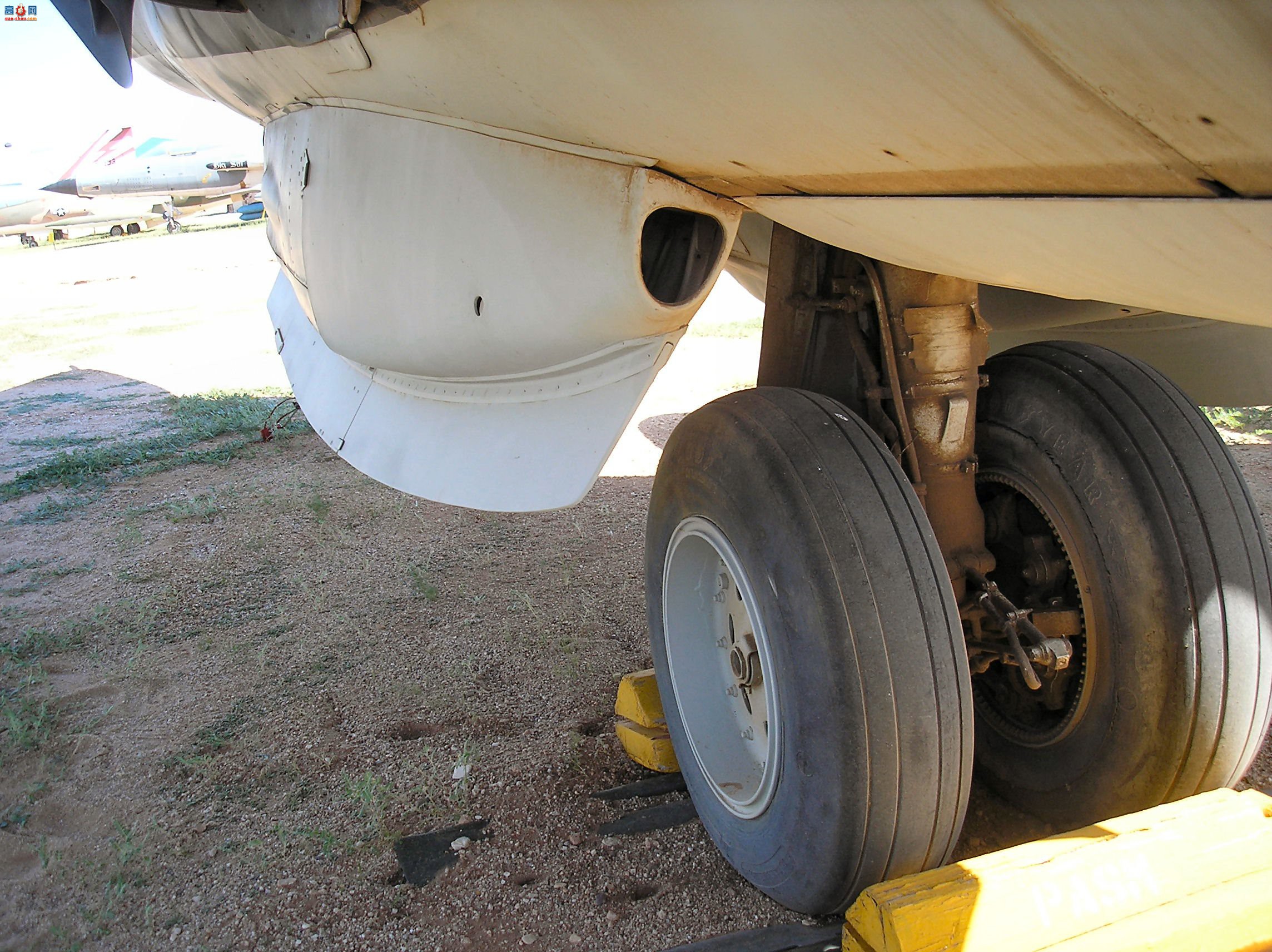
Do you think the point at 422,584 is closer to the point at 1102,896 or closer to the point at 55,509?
the point at 55,509

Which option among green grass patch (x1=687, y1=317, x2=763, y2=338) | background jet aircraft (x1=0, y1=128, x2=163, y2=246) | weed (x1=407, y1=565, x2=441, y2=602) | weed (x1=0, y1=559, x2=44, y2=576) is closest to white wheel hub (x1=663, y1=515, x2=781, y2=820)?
weed (x1=407, y1=565, x2=441, y2=602)

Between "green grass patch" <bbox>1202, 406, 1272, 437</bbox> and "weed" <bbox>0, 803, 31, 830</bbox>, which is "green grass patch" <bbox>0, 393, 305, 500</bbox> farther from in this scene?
"green grass patch" <bbox>1202, 406, 1272, 437</bbox>

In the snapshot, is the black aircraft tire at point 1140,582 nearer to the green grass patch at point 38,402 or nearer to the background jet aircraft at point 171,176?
the green grass patch at point 38,402

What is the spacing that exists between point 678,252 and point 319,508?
3038 millimetres

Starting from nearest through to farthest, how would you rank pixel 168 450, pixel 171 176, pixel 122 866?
pixel 122 866 < pixel 168 450 < pixel 171 176

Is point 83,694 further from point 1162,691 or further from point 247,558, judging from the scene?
point 1162,691

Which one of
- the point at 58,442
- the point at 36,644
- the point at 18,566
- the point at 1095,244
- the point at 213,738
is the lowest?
the point at 58,442

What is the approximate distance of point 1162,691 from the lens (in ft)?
5.86

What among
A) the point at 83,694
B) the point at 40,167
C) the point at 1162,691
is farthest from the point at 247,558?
the point at 40,167

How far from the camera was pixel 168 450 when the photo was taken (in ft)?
18.5

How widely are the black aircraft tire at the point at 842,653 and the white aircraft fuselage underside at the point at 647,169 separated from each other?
1.21 feet

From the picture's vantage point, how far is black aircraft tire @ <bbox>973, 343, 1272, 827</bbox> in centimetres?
175

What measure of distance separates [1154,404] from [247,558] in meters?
3.49

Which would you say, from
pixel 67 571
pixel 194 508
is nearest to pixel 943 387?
pixel 67 571
